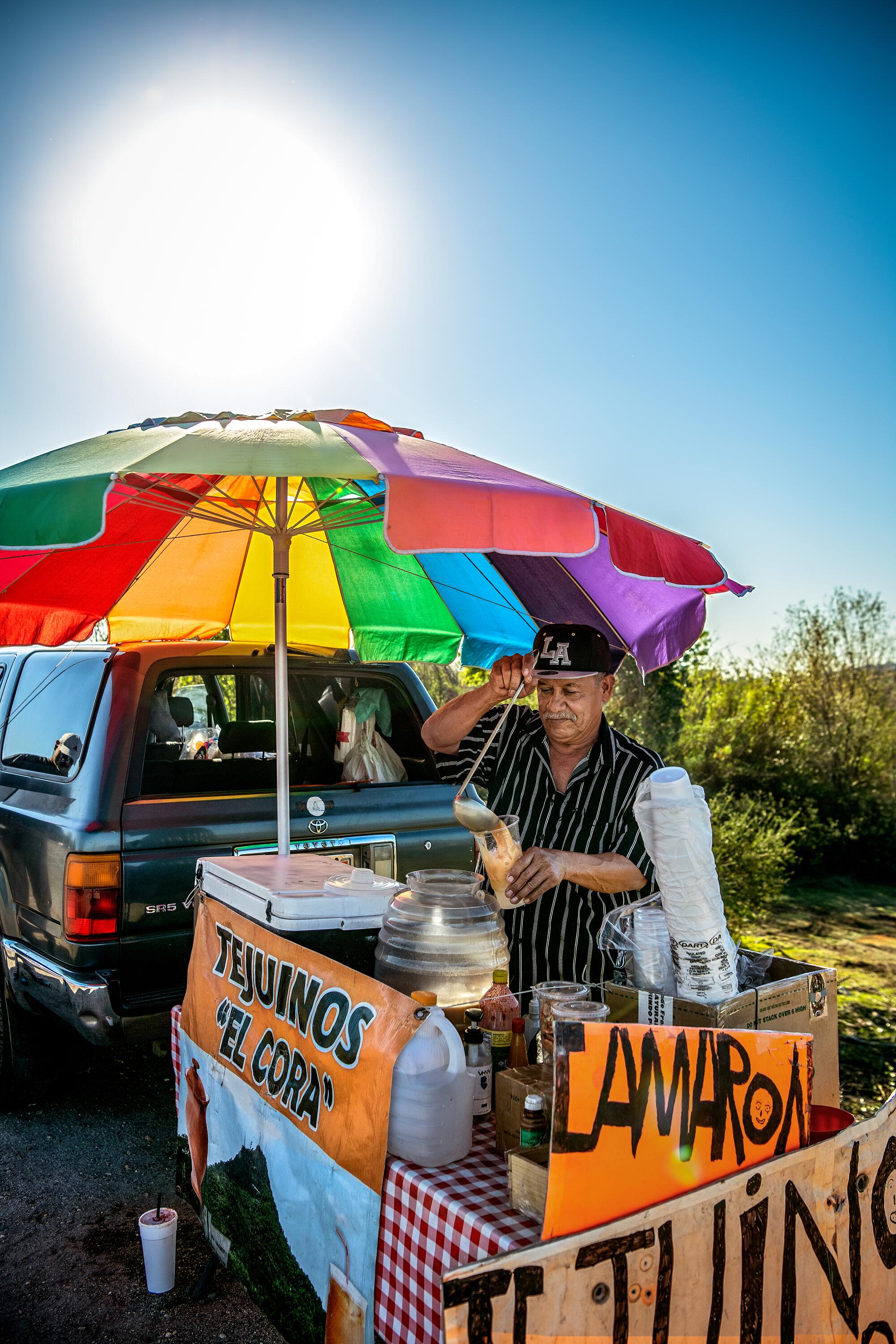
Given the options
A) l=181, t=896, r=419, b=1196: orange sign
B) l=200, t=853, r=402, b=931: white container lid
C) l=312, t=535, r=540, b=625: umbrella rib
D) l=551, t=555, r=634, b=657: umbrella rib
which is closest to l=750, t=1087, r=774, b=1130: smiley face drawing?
l=181, t=896, r=419, b=1196: orange sign

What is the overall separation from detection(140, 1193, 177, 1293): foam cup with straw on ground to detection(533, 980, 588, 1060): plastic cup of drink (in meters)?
1.57

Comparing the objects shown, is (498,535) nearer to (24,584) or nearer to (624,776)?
(624,776)

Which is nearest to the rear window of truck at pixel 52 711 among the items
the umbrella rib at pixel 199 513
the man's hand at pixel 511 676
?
the umbrella rib at pixel 199 513

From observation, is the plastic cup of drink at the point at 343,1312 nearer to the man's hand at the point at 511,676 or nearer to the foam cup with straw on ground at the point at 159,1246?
the foam cup with straw on ground at the point at 159,1246

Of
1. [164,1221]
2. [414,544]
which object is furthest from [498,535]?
[164,1221]

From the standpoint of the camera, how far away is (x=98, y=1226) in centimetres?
342

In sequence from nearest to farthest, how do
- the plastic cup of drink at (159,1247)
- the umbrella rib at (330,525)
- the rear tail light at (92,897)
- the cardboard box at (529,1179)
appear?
1. the cardboard box at (529,1179)
2. the plastic cup of drink at (159,1247)
3. the umbrella rib at (330,525)
4. the rear tail light at (92,897)

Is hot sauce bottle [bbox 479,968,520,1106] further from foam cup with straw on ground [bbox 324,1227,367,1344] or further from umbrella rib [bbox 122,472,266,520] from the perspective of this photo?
umbrella rib [bbox 122,472,266,520]

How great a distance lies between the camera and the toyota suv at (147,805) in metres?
3.47

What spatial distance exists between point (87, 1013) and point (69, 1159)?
39.0 inches

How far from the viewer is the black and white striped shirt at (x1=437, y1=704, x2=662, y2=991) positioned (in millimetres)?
2898

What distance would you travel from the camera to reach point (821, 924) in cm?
886

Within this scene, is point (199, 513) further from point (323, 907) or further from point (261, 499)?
point (323, 907)

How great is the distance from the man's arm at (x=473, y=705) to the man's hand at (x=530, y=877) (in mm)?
631
